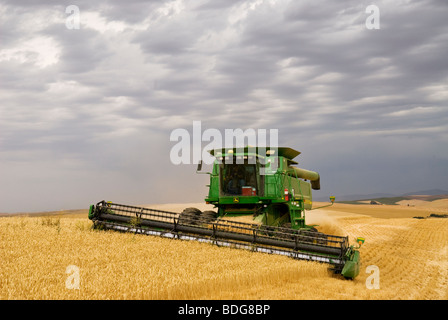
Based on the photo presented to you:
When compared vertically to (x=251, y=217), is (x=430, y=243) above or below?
below

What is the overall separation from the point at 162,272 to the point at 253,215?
5.86 metres

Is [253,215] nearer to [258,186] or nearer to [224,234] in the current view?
[258,186]

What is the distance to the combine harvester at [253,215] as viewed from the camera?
9703 mm

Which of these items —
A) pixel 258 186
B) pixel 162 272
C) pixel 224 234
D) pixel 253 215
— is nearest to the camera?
pixel 162 272

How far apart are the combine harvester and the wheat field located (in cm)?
40

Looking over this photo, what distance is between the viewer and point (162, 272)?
712 cm

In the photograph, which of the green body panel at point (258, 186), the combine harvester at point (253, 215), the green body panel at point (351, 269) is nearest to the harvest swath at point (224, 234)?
the combine harvester at point (253, 215)

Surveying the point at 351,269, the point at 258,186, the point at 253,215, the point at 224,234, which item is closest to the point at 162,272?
the point at 224,234

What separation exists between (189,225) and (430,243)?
34.6 feet

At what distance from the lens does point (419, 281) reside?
9.05 metres
